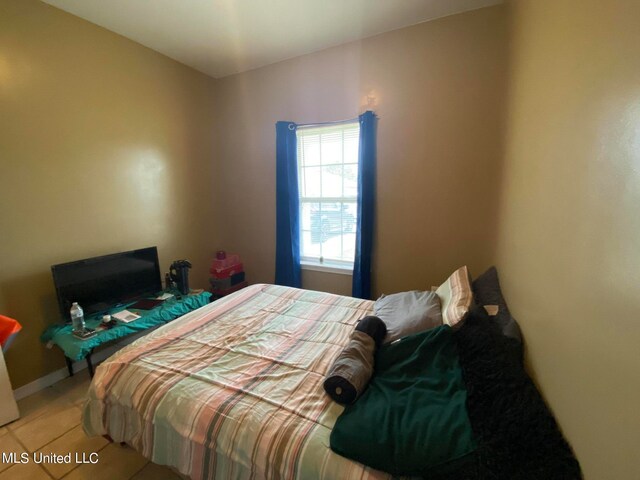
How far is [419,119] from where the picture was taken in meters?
2.40

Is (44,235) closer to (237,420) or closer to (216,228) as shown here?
(216,228)

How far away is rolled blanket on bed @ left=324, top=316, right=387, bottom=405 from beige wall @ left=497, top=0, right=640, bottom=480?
0.66 meters

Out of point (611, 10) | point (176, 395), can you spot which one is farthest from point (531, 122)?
point (176, 395)

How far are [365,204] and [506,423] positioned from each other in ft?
6.56

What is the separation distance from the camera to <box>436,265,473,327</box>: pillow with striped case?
1.37 meters

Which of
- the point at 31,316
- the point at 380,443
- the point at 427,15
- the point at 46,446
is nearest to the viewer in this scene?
the point at 380,443

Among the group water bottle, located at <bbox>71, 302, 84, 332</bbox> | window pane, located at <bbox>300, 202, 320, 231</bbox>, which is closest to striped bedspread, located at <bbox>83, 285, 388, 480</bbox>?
water bottle, located at <bbox>71, 302, 84, 332</bbox>

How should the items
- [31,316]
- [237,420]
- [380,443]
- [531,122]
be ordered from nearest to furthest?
[380,443] → [237,420] → [531,122] → [31,316]

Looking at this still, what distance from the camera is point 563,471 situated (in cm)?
76

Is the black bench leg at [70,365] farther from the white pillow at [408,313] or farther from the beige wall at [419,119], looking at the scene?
the white pillow at [408,313]

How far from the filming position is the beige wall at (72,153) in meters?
1.90

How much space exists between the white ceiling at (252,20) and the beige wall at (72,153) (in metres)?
0.23

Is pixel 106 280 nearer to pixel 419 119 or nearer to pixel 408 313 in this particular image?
pixel 408 313

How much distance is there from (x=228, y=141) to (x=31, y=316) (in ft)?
8.00
